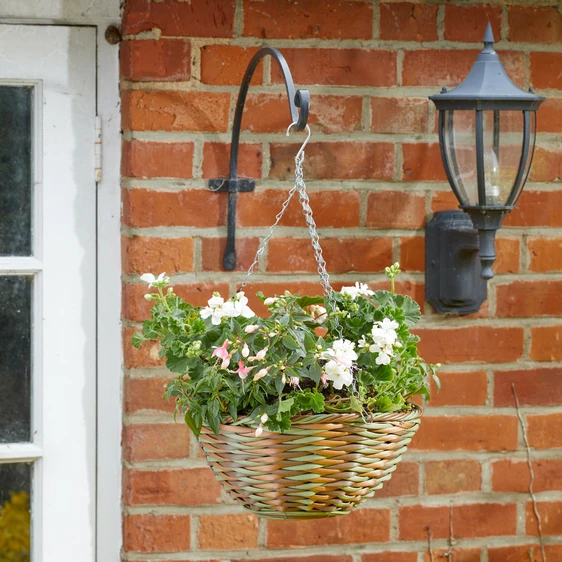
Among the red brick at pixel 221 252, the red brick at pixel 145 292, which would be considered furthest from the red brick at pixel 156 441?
the red brick at pixel 221 252

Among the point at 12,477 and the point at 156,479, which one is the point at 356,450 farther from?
the point at 12,477

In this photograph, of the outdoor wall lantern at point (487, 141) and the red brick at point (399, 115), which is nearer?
the outdoor wall lantern at point (487, 141)

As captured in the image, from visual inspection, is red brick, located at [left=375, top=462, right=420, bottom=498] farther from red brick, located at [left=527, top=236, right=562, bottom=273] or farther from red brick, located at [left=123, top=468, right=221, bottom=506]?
red brick, located at [left=527, top=236, right=562, bottom=273]

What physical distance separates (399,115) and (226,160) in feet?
1.22

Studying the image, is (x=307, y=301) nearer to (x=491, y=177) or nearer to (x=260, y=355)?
(x=260, y=355)

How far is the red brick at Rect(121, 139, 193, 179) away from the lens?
1.82 m

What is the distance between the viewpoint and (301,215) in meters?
1.88

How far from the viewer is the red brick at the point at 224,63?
1.83 metres

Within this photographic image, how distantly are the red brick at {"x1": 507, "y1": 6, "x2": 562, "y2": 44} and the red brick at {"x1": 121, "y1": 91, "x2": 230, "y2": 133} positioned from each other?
2.05 ft

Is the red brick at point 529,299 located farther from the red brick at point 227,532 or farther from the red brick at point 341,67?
the red brick at point 227,532

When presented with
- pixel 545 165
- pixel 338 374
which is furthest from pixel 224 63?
pixel 338 374

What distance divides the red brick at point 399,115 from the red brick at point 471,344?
1.38ft

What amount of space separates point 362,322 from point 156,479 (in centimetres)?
69

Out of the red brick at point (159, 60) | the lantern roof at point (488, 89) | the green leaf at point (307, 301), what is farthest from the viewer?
the red brick at point (159, 60)
